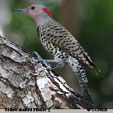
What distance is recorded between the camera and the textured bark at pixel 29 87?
8.96 ft

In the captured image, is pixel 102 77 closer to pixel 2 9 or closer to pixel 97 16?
pixel 97 16

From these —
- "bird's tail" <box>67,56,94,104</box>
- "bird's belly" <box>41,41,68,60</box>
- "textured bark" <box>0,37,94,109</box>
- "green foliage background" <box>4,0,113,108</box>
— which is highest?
"textured bark" <box>0,37,94,109</box>

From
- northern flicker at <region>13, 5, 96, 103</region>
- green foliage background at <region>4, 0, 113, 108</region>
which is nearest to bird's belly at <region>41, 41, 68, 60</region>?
northern flicker at <region>13, 5, 96, 103</region>

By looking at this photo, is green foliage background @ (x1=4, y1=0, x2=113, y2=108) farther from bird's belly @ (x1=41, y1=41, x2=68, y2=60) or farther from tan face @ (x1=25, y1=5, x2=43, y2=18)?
bird's belly @ (x1=41, y1=41, x2=68, y2=60)

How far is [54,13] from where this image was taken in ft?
27.9

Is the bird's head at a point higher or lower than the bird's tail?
higher

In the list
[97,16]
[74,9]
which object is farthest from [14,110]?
[97,16]

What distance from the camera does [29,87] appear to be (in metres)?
2.81

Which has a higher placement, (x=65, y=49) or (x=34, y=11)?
(x=34, y=11)

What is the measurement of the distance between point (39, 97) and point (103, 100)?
4769 mm

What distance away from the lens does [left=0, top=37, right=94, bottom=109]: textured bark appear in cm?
273

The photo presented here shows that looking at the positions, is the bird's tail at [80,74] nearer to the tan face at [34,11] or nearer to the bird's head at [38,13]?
the bird's head at [38,13]

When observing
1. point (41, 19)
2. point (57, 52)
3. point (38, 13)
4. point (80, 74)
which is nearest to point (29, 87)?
point (80, 74)

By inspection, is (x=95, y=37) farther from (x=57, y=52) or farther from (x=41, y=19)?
(x=57, y=52)
